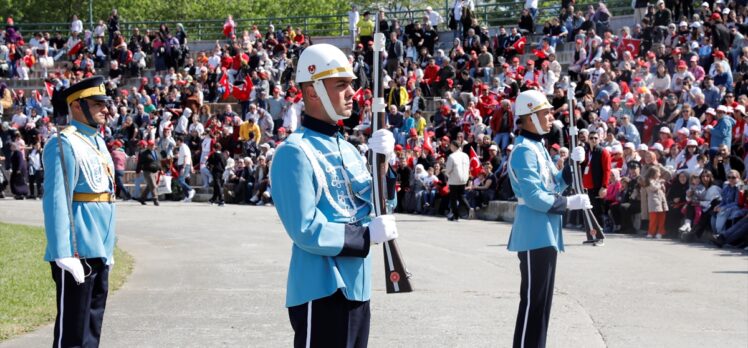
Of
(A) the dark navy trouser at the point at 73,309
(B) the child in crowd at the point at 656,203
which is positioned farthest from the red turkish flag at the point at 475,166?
(A) the dark navy trouser at the point at 73,309

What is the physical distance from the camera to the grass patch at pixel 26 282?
1056 centimetres

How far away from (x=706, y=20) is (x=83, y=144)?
21382 mm

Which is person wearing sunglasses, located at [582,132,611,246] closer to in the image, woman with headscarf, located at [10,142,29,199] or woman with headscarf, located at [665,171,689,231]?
woman with headscarf, located at [665,171,689,231]

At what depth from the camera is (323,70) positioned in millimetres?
5398

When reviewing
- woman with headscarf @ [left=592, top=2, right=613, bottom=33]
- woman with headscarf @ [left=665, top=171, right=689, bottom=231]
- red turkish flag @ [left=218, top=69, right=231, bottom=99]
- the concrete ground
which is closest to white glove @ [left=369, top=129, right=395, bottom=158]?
the concrete ground

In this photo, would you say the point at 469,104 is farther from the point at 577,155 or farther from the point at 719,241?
the point at 577,155

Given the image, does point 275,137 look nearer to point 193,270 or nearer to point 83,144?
point 193,270

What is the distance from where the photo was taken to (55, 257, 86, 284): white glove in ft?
22.6

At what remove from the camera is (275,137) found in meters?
32.1

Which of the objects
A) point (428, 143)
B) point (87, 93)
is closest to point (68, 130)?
point (87, 93)

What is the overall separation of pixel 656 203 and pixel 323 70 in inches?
603

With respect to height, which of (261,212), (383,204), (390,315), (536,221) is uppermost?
(383,204)

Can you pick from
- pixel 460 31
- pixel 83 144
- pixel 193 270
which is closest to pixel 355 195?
pixel 83 144

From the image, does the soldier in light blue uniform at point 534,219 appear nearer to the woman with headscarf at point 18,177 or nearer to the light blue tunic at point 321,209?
the light blue tunic at point 321,209
